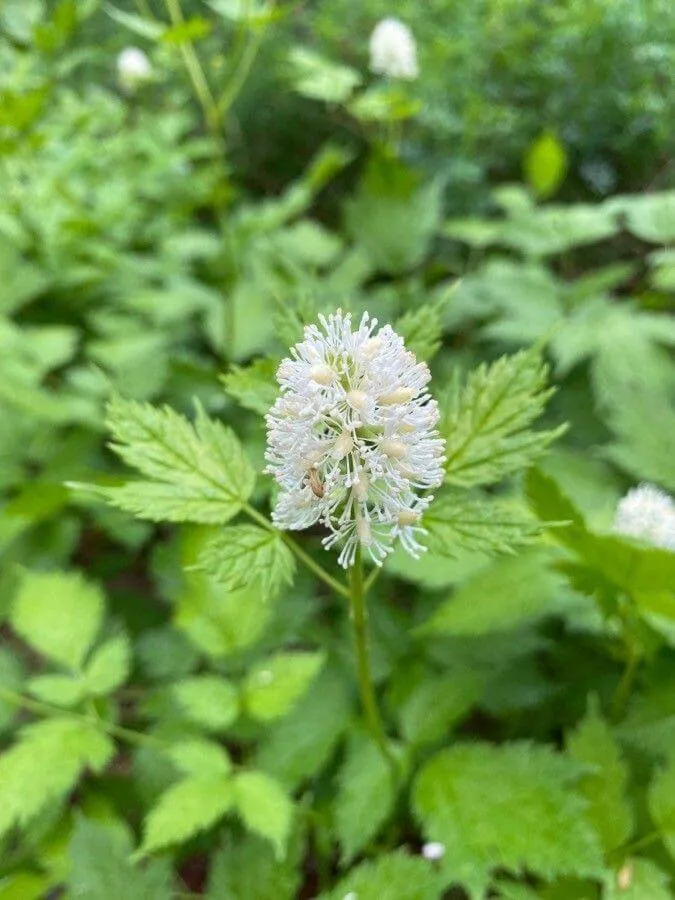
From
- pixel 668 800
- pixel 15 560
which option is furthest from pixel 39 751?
pixel 668 800

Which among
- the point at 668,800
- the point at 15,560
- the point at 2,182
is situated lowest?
the point at 15,560

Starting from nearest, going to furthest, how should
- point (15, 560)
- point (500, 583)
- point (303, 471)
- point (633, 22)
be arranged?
1. point (303, 471)
2. point (500, 583)
3. point (15, 560)
4. point (633, 22)

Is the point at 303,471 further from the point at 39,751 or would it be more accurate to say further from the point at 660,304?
the point at 660,304

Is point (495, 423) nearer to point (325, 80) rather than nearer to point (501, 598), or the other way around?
point (501, 598)

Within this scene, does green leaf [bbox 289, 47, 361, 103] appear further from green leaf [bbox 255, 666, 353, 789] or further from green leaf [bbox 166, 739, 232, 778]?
green leaf [bbox 166, 739, 232, 778]

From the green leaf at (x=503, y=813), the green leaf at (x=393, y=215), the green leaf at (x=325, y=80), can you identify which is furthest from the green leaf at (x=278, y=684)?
the green leaf at (x=325, y=80)

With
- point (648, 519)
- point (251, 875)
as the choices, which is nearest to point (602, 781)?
point (648, 519)

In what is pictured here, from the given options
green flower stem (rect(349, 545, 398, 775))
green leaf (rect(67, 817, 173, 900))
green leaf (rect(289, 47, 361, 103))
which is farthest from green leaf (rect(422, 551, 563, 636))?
green leaf (rect(289, 47, 361, 103))
